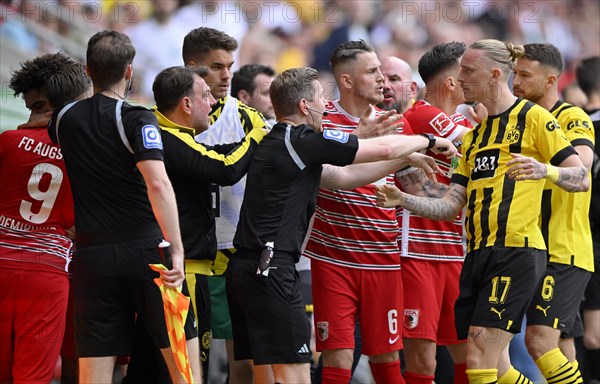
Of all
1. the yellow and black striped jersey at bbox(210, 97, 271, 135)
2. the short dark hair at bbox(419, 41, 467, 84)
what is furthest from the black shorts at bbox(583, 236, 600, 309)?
the yellow and black striped jersey at bbox(210, 97, 271, 135)

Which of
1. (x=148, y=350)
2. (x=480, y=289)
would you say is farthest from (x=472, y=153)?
(x=148, y=350)

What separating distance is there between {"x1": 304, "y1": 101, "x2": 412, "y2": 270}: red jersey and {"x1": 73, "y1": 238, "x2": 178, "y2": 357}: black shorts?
178cm

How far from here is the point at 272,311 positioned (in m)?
5.88

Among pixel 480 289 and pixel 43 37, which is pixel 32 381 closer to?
pixel 480 289

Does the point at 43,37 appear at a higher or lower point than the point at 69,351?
higher

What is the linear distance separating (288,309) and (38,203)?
5.64 feet

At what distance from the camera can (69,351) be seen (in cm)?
684

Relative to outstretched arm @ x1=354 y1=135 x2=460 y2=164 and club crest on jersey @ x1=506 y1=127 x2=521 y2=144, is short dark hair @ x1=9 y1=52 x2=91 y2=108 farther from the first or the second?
club crest on jersey @ x1=506 y1=127 x2=521 y2=144

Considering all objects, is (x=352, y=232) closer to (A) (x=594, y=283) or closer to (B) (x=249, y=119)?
(B) (x=249, y=119)

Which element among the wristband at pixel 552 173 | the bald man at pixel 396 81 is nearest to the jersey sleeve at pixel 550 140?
the wristband at pixel 552 173

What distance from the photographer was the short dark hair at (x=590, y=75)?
367 inches

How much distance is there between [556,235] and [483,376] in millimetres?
1316

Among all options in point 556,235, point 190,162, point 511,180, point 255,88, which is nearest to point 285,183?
point 190,162

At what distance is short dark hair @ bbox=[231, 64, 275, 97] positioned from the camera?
8906 mm
